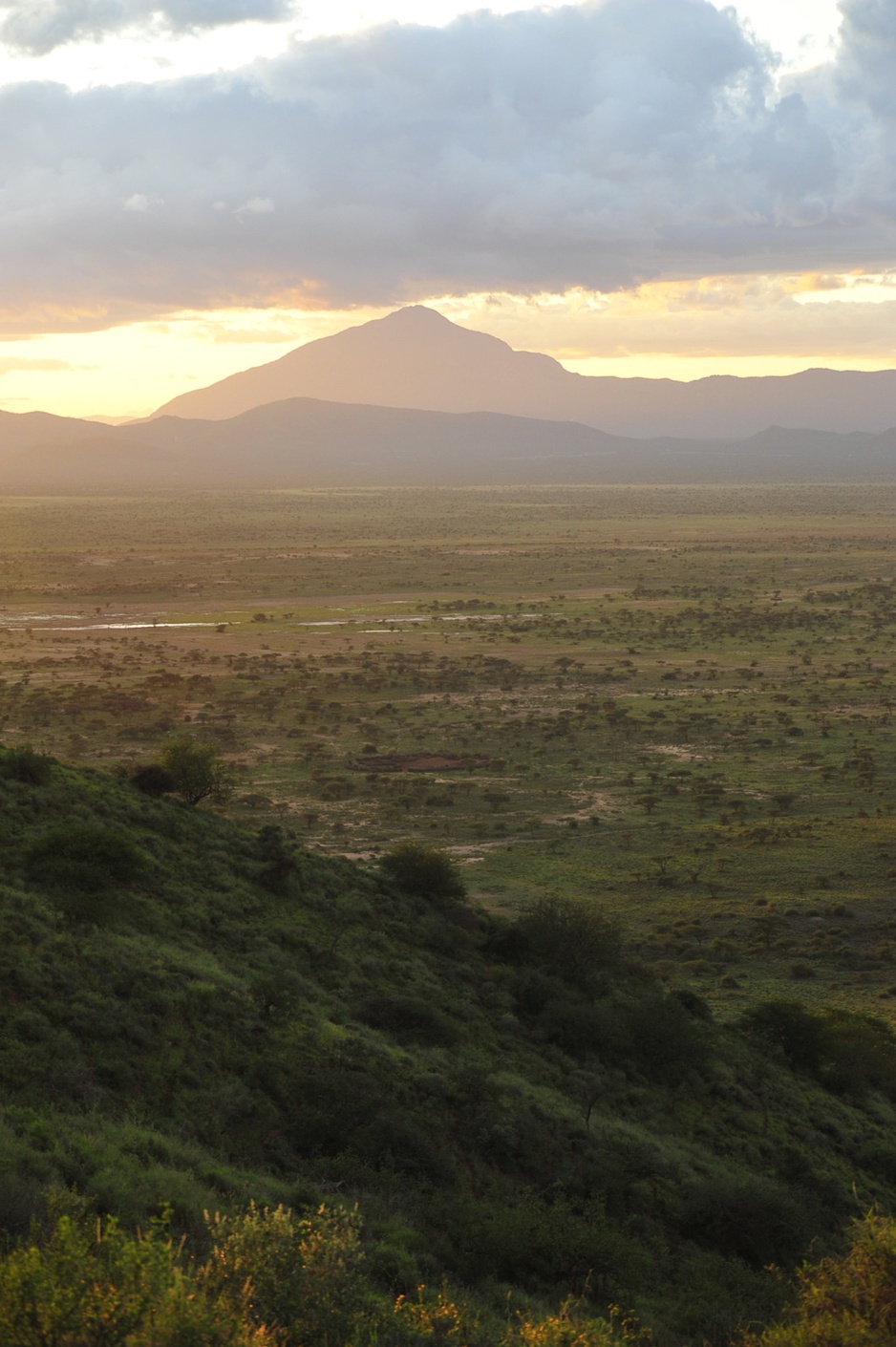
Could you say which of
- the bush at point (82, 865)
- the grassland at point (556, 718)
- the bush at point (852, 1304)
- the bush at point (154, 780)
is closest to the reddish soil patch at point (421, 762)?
the grassland at point (556, 718)

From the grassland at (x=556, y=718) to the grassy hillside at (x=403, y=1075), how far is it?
4.38m

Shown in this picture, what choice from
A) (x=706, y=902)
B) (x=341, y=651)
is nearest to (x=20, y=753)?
(x=706, y=902)

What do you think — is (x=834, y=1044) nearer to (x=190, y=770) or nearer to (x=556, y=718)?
(x=190, y=770)

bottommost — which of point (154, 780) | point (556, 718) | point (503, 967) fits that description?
point (503, 967)

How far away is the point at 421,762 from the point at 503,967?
74.9ft

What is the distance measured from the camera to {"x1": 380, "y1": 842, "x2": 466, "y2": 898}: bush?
28.2 meters

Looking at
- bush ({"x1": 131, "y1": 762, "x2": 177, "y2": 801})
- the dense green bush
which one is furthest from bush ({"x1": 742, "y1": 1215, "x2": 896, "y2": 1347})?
bush ({"x1": 131, "y1": 762, "x2": 177, "y2": 801})

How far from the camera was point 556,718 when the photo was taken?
5484 centimetres

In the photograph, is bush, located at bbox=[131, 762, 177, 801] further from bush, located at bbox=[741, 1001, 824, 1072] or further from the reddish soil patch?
bush, located at bbox=[741, 1001, 824, 1072]

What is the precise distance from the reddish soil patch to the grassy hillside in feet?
57.8

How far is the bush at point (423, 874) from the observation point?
28.2m

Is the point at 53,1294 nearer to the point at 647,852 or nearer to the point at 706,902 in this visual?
the point at 706,902

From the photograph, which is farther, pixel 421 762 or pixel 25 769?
Answer: pixel 421 762

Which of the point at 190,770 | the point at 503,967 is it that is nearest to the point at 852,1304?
the point at 503,967
